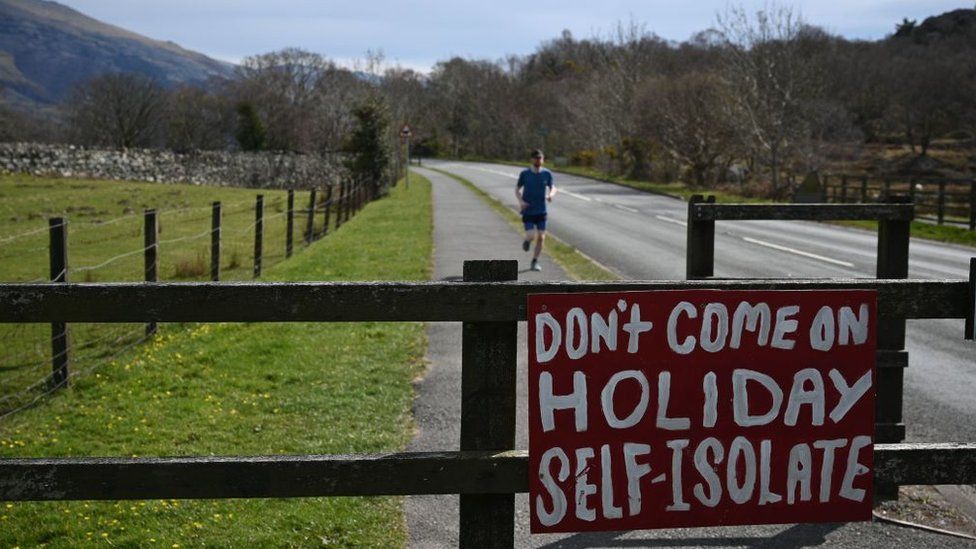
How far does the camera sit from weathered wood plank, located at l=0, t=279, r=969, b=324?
3309 mm

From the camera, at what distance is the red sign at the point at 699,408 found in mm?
3299

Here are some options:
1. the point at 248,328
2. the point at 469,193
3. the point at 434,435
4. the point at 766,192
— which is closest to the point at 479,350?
the point at 434,435

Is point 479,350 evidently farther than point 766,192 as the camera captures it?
No

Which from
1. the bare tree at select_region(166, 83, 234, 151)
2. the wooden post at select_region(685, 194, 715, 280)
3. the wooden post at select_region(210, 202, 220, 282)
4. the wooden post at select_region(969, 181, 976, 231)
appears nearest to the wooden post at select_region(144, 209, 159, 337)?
the wooden post at select_region(210, 202, 220, 282)

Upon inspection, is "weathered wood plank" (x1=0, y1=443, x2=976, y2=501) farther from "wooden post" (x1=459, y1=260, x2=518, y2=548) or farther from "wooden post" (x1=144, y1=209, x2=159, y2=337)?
"wooden post" (x1=144, y1=209, x2=159, y2=337)

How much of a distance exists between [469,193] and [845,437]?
1625 inches

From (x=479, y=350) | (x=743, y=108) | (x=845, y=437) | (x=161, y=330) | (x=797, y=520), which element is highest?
(x=743, y=108)

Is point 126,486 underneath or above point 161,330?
above

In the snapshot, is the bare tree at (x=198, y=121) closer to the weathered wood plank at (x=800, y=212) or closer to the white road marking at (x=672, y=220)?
the white road marking at (x=672, y=220)

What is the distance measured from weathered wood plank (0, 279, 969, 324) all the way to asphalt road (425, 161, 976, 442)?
476cm

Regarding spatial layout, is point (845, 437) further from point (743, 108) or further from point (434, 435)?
point (743, 108)

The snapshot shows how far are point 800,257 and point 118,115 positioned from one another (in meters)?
80.7

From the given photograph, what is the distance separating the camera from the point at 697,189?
143 ft

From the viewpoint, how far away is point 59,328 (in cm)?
867
